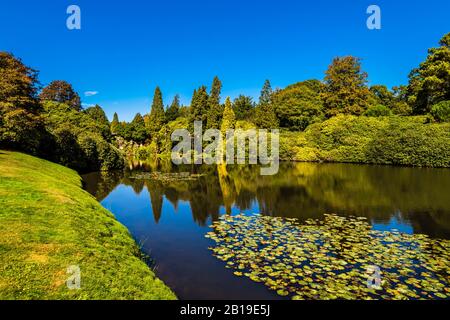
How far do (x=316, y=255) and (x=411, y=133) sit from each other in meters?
34.4

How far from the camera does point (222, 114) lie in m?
56.5

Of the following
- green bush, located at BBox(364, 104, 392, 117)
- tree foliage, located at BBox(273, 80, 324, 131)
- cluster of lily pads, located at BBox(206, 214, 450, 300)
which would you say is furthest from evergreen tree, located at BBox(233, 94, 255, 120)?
cluster of lily pads, located at BBox(206, 214, 450, 300)

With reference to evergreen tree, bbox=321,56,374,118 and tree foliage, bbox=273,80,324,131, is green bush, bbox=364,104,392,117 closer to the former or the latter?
evergreen tree, bbox=321,56,374,118

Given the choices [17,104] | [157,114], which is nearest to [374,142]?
[17,104]

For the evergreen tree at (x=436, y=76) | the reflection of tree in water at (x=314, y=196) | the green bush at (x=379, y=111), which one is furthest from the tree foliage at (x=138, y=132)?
the evergreen tree at (x=436, y=76)

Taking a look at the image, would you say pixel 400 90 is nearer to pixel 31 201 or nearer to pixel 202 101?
pixel 202 101

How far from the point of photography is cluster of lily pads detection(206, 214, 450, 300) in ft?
21.4

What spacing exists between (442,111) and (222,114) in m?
34.6

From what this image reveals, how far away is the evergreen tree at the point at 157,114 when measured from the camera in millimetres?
62688

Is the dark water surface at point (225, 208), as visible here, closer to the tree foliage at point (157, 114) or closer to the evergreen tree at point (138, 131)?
the tree foliage at point (157, 114)

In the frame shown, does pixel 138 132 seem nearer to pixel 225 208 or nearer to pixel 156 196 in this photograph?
pixel 156 196

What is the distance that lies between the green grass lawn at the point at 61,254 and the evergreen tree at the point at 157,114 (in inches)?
2145

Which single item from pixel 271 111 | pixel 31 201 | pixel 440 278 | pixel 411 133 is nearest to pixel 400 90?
pixel 271 111

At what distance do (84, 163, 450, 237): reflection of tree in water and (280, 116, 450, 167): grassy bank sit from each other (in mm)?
10822
